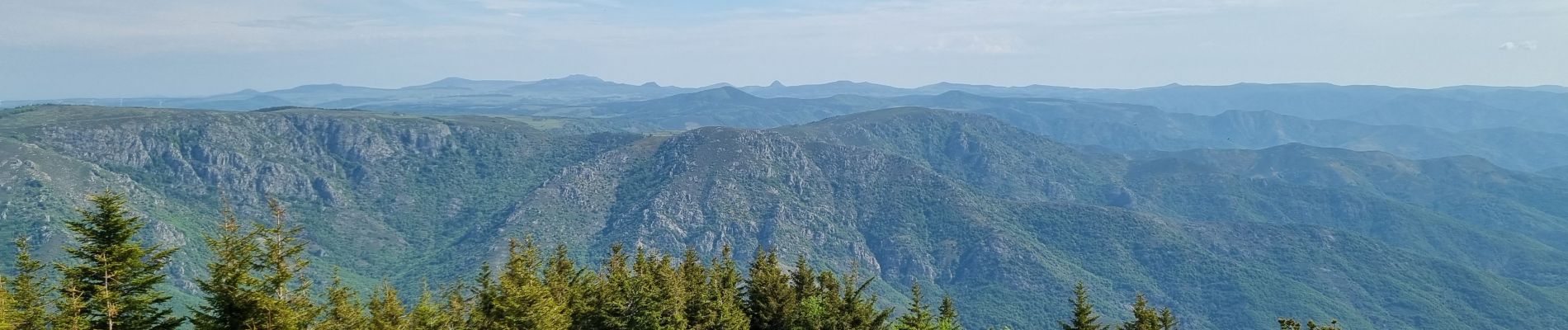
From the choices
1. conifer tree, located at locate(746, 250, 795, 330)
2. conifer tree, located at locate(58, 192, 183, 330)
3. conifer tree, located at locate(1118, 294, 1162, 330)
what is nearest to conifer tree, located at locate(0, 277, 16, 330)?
conifer tree, located at locate(58, 192, 183, 330)

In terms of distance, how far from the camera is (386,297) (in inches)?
2384

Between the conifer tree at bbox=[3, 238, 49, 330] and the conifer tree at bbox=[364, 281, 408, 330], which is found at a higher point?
the conifer tree at bbox=[3, 238, 49, 330]

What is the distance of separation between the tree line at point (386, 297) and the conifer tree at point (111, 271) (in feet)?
0.21

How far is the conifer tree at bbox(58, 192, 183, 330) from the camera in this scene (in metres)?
37.7

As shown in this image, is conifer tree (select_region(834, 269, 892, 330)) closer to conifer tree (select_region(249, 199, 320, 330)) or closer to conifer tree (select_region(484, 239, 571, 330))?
conifer tree (select_region(484, 239, 571, 330))

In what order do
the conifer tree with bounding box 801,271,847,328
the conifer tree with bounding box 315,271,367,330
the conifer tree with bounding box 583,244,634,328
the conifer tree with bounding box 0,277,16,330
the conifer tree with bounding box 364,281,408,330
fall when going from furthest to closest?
the conifer tree with bounding box 801,271,847,328, the conifer tree with bounding box 583,244,634,328, the conifer tree with bounding box 364,281,408,330, the conifer tree with bounding box 315,271,367,330, the conifer tree with bounding box 0,277,16,330

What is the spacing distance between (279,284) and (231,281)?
6.13 feet

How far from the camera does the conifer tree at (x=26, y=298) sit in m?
41.3

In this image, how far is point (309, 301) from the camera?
4362cm

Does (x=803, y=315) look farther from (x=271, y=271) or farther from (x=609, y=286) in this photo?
(x=271, y=271)

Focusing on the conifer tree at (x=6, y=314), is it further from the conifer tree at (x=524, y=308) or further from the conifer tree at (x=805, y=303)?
the conifer tree at (x=805, y=303)

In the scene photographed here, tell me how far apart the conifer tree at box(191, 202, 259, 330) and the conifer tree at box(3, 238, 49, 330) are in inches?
288

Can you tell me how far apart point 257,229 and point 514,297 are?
55.1 ft

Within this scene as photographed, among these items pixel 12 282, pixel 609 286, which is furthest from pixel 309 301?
pixel 609 286
